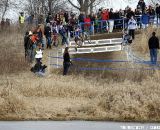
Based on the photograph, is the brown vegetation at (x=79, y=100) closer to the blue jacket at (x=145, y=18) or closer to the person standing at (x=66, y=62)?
the person standing at (x=66, y=62)

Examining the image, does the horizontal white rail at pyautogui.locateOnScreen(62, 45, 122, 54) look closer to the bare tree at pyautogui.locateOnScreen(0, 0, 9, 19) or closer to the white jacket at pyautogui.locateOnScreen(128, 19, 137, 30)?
the white jacket at pyautogui.locateOnScreen(128, 19, 137, 30)

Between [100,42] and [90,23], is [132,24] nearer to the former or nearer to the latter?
[100,42]

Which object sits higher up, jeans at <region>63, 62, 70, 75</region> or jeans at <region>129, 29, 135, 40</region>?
jeans at <region>129, 29, 135, 40</region>

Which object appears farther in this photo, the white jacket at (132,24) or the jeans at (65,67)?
the white jacket at (132,24)

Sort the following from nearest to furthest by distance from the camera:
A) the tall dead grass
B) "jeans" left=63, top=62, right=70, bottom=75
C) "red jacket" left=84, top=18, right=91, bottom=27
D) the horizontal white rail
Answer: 1. "jeans" left=63, top=62, right=70, bottom=75
2. the tall dead grass
3. the horizontal white rail
4. "red jacket" left=84, top=18, right=91, bottom=27

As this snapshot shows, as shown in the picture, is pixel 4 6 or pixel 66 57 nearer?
pixel 66 57

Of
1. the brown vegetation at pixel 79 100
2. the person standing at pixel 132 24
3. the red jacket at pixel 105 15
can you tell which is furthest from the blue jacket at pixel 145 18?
the brown vegetation at pixel 79 100

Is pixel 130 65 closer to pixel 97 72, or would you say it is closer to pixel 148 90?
pixel 97 72

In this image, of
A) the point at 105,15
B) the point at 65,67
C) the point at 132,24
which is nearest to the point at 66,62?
the point at 65,67

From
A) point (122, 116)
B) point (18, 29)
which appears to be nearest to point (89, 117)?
point (122, 116)

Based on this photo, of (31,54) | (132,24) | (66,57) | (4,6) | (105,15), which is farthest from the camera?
(4,6)

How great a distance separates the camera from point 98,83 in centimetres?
3098

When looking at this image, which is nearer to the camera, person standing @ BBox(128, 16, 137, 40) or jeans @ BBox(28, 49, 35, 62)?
jeans @ BBox(28, 49, 35, 62)

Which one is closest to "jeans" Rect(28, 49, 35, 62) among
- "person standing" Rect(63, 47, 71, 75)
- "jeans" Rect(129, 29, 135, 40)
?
"person standing" Rect(63, 47, 71, 75)
